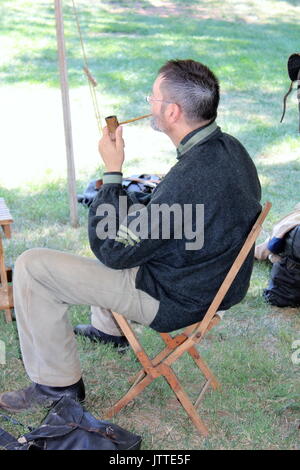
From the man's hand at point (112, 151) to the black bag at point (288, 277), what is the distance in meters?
1.56

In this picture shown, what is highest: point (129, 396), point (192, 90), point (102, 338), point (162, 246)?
point (192, 90)

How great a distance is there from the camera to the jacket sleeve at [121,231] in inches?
99.5

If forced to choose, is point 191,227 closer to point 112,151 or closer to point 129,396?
point 112,151

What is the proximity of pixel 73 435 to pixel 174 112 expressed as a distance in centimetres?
124

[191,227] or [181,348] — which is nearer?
[191,227]

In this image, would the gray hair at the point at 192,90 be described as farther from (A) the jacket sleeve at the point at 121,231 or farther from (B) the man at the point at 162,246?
(A) the jacket sleeve at the point at 121,231

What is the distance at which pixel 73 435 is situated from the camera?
8.18 feet

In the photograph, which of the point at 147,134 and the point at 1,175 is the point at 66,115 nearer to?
the point at 1,175

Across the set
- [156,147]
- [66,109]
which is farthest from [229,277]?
[156,147]

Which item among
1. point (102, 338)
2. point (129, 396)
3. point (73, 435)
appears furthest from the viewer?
point (102, 338)

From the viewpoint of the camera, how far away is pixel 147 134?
7.08m

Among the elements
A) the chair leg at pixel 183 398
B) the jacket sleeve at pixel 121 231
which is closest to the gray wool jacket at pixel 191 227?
the jacket sleeve at pixel 121 231
